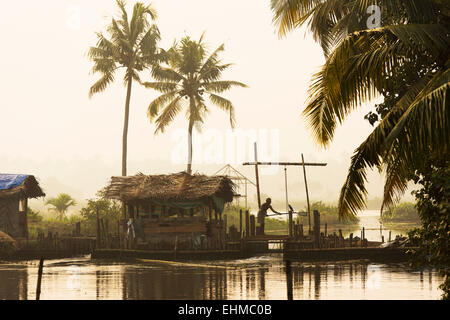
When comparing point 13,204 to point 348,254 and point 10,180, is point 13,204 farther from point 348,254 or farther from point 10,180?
point 348,254

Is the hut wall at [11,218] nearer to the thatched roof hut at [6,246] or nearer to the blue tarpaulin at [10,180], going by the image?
the blue tarpaulin at [10,180]

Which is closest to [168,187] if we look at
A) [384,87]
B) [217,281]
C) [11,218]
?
[11,218]

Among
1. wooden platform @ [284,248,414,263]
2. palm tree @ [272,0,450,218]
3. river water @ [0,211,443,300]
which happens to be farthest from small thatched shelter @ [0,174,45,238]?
palm tree @ [272,0,450,218]

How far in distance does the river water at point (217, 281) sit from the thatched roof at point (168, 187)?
416cm

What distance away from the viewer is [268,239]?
34.5 m

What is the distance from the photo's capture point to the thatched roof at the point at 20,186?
35938 millimetres

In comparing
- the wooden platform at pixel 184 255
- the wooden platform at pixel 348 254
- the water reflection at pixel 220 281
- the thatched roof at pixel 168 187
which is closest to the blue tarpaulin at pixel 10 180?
the thatched roof at pixel 168 187

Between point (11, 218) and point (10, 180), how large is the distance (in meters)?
1.98

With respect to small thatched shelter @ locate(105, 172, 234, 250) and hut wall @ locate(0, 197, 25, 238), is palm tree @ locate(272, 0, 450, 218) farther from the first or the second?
hut wall @ locate(0, 197, 25, 238)

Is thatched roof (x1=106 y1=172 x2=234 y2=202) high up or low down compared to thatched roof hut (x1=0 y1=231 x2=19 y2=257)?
up

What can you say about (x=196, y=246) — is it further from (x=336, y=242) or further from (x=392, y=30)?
(x=392, y=30)

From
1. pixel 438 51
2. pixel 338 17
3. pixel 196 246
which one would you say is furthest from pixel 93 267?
pixel 438 51

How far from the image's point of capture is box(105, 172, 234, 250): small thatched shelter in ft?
111

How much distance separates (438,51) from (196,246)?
22.6 m
